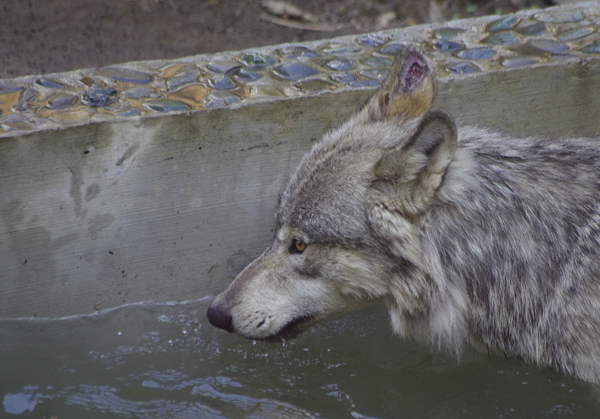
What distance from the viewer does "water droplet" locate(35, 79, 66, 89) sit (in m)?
3.97

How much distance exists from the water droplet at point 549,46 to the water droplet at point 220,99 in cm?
225

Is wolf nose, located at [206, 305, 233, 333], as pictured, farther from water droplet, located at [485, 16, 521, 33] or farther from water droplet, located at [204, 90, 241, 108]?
water droplet, located at [485, 16, 521, 33]

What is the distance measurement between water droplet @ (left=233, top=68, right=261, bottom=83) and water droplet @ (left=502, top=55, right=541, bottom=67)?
1755mm

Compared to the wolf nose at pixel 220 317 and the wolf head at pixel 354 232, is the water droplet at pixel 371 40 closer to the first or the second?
the wolf head at pixel 354 232

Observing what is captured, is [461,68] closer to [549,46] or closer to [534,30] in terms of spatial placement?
[549,46]

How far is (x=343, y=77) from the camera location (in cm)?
404

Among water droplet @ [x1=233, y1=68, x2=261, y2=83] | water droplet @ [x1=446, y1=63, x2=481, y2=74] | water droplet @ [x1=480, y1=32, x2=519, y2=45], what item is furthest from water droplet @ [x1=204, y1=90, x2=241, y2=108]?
water droplet @ [x1=480, y1=32, x2=519, y2=45]

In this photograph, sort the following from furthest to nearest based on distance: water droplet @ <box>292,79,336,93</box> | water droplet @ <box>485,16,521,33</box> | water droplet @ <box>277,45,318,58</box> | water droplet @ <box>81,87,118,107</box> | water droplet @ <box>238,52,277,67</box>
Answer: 1. water droplet @ <box>485,16,521,33</box>
2. water droplet @ <box>277,45,318,58</box>
3. water droplet @ <box>238,52,277,67</box>
4. water droplet @ <box>292,79,336,93</box>
5. water droplet @ <box>81,87,118,107</box>

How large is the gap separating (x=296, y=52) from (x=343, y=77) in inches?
24.7

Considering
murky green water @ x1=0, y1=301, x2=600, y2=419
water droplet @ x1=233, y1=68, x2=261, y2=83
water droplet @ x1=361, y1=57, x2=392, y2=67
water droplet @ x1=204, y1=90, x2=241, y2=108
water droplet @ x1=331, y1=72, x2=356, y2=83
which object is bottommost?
murky green water @ x1=0, y1=301, x2=600, y2=419

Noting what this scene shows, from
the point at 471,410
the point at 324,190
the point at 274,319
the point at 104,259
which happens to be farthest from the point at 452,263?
the point at 104,259

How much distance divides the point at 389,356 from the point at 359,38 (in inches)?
99.8

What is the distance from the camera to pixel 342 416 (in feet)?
11.0

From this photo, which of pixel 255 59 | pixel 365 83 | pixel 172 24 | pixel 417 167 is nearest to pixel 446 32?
pixel 365 83
